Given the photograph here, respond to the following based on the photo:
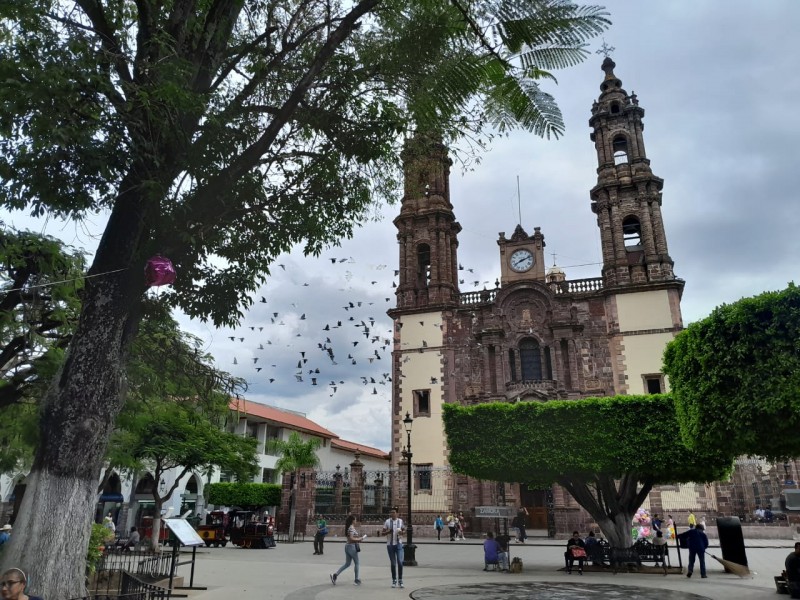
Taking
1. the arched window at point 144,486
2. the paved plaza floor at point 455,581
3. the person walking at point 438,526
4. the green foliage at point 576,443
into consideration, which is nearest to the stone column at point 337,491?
the person walking at point 438,526

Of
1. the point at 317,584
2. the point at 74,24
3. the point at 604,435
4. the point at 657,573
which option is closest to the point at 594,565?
the point at 657,573

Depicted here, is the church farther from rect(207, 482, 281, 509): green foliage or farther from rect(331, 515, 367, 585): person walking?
rect(331, 515, 367, 585): person walking

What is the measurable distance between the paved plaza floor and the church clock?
17434 millimetres

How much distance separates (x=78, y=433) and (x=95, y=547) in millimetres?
4042

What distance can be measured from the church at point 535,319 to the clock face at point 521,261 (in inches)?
2.4

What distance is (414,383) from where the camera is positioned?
32250 mm

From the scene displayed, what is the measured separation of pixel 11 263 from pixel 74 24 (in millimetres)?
5297

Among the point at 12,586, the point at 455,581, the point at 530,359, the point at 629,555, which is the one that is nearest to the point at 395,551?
the point at 455,581

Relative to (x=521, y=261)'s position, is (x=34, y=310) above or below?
below

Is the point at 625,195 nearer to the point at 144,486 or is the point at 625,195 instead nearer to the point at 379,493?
the point at 379,493

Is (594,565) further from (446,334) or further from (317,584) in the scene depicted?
(446,334)

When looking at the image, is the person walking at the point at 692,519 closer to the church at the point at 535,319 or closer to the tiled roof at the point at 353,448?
the church at the point at 535,319

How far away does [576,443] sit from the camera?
15398 mm

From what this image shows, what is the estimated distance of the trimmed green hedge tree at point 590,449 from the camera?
1498cm
